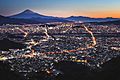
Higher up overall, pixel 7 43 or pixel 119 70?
pixel 119 70

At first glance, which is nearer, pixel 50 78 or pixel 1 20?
pixel 50 78

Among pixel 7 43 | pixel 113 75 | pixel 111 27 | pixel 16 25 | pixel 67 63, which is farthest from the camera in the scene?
pixel 16 25

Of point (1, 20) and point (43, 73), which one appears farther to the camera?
point (1, 20)

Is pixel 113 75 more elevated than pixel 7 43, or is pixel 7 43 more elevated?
pixel 113 75

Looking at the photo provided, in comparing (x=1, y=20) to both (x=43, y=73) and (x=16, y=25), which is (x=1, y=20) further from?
(x=43, y=73)

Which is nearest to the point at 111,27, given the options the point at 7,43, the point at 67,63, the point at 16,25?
the point at 16,25

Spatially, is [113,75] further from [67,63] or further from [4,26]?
[4,26]

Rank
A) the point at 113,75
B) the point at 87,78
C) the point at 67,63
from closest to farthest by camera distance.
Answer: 1. the point at 113,75
2. the point at 87,78
3. the point at 67,63

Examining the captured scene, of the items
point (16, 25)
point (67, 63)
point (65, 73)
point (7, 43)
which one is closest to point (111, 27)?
point (16, 25)

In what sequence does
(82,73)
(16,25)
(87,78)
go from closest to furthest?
(87,78)
(82,73)
(16,25)
